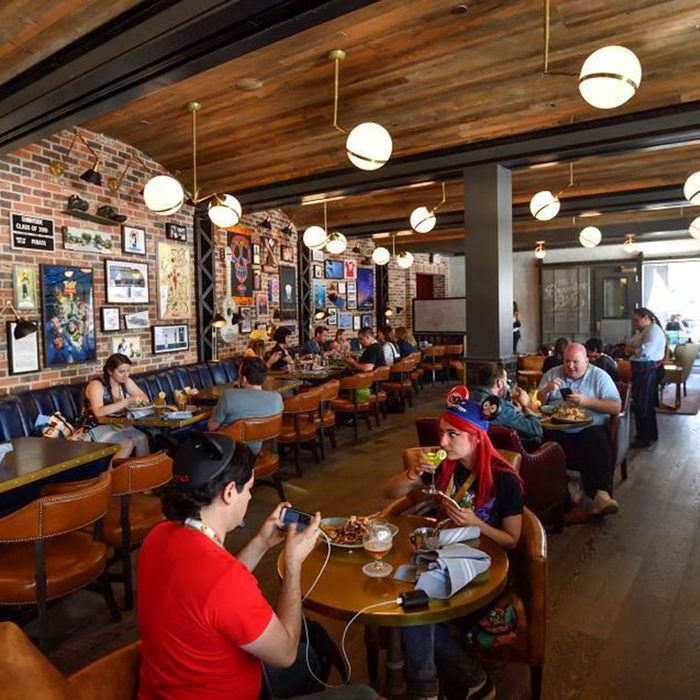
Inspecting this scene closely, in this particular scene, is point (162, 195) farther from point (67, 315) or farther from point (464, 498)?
point (464, 498)

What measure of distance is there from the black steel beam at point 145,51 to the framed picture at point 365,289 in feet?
28.1

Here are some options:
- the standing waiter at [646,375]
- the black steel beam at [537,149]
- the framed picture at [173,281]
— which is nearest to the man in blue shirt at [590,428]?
the black steel beam at [537,149]

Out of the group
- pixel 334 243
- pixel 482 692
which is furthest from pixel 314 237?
pixel 482 692

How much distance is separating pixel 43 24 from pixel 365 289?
31.2ft

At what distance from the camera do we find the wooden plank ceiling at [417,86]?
3.71 m

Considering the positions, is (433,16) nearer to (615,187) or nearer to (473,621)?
(473,621)

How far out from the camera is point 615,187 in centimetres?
843

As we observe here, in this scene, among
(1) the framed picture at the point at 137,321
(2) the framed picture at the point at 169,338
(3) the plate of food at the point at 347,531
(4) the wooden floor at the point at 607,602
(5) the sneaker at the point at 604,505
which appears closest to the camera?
(3) the plate of food at the point at 347,531

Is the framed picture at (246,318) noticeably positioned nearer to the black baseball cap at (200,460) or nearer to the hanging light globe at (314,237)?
the hanging light globe at (314,237)

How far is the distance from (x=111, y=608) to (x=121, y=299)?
13.6 feet

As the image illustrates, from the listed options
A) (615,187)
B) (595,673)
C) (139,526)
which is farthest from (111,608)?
(615,187)

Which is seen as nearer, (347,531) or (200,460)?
(200,460)

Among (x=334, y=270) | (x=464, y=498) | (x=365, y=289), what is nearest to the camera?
(x=464, y=498)

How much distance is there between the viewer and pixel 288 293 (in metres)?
10.0
